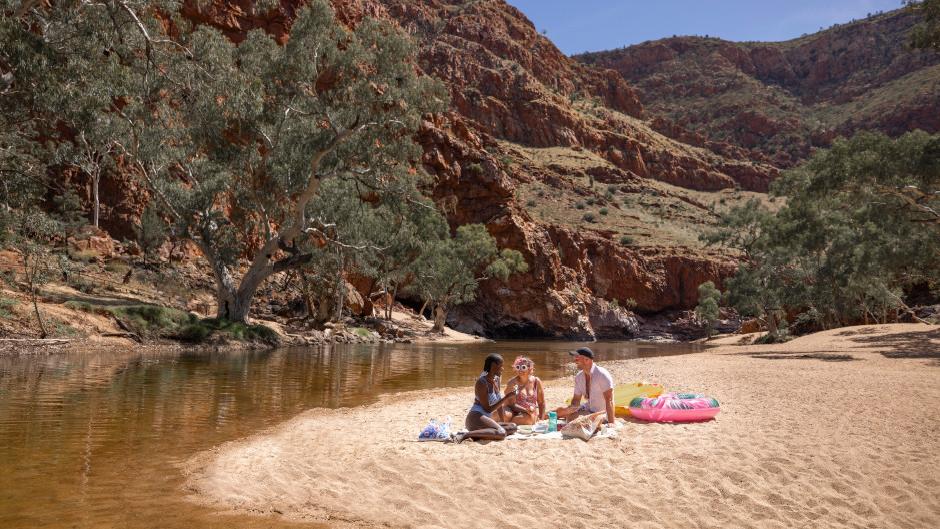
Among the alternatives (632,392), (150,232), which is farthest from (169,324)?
(632,392)

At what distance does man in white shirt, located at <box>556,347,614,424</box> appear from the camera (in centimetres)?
709

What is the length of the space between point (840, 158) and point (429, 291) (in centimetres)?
3076

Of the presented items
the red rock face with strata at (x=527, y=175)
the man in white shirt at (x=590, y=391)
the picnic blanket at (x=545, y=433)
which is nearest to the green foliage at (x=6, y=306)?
the red rock face with strata at (x=527, y=175)

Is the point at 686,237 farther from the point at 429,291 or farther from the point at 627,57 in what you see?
the point at 627,57

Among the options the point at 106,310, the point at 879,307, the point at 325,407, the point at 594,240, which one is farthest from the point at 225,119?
A: the point at 594,240

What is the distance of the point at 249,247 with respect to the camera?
4022 centimetres

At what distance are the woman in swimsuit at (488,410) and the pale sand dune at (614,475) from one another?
23 centimetres

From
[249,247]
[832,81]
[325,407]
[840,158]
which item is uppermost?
[832,81]

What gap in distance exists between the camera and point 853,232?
31.6m

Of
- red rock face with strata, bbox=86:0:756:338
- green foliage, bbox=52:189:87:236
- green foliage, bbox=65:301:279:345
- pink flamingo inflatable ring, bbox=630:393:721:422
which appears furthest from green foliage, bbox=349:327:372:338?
pink flamingo inflatable ring, bbox=630:393:721:422

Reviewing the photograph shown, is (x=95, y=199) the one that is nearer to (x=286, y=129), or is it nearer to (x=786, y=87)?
(x=286, y=129)

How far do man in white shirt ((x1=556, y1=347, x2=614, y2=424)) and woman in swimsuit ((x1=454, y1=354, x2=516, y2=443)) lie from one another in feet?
2.82

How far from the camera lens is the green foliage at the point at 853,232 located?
2038cm

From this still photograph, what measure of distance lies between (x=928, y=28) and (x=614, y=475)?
22931mm
